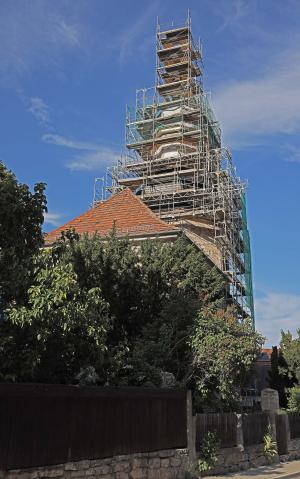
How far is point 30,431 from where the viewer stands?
8.66m

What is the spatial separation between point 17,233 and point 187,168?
30.9 metres

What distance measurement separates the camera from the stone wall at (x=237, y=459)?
13.4 metres

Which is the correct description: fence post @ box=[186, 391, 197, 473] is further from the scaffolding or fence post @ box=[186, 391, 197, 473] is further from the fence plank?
the scaffolding

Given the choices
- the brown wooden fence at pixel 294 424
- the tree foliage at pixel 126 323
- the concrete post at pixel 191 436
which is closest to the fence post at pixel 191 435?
the concrete post at pixel 191 436

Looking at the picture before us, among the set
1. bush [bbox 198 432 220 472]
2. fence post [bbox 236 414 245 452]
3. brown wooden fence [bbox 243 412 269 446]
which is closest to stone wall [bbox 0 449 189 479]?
bush [bbox 198 432 220 472]

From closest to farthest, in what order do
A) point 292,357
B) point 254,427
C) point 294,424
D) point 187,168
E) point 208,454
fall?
point 208,454 < point 254,427 < point 294,424 < point 292,357 < point 187,168

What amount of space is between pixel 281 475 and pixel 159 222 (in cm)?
1360

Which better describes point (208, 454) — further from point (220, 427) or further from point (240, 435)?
point (240, 435)

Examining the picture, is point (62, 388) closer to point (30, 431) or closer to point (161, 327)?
point (30, 431)

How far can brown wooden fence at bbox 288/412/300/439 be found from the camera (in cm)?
1822

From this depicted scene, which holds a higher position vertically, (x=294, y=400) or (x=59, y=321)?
(x=59, y=321)

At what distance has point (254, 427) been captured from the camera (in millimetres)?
15602

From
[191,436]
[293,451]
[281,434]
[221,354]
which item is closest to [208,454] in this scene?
[191,436]

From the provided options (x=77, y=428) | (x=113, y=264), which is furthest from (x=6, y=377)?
(x=113, y=264)
